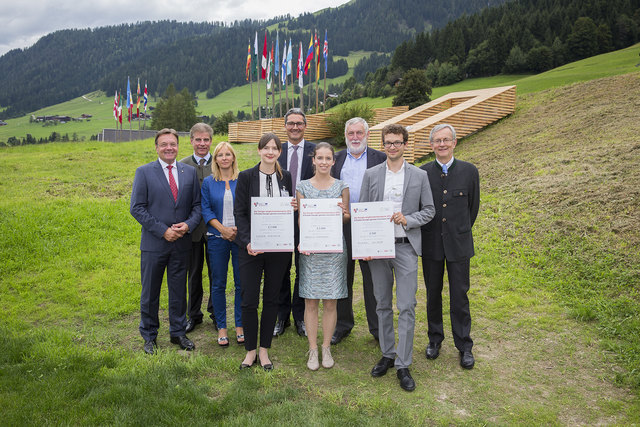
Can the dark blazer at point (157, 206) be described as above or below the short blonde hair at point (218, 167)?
below

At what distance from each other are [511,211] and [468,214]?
522cm

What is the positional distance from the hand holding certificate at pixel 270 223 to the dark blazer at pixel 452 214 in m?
1.52

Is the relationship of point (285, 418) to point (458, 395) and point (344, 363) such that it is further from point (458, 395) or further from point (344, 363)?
point (458, 395)

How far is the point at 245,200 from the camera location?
4242 mm

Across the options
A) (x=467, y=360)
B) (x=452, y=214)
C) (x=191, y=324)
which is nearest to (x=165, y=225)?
(x=191, y=324)

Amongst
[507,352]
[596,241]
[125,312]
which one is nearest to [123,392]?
[125,312]

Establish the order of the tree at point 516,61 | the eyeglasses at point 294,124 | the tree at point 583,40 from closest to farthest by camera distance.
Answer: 1. the eyeglasses at point 294,124
2. the tree at point 583,40
3. the tree at point 516,61

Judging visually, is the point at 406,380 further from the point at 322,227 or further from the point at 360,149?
the point at 360,149

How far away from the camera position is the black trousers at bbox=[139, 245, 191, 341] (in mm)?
4734

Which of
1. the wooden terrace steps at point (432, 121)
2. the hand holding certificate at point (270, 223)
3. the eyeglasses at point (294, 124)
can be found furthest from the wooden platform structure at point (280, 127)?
the hand holding certificate at point (270, 223)

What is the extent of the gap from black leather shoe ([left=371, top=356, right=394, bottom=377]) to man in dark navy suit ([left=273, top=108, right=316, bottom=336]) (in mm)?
1182

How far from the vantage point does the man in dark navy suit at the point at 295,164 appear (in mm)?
4996

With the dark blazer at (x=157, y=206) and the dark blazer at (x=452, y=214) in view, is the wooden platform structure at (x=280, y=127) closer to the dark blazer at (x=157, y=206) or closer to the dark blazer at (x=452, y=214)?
the dark blazer at (x=157, y=206)

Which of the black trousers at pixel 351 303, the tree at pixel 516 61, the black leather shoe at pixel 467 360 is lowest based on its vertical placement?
the black leather shoe at pixel 467 360
